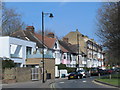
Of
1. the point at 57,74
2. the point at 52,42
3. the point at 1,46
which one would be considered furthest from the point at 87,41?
the point at 1,46

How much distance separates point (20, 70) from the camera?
3369 cm

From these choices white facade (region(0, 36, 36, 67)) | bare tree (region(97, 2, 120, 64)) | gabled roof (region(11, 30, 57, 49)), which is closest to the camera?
bare tree (region(97, 2, 120, 64))

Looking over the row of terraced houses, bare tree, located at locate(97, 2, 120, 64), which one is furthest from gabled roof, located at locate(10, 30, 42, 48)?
bare tree, located at locate(97, 2, 120, 64)

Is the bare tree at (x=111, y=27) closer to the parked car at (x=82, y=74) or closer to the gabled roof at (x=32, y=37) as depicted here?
the parked car at (x=82, y=74)

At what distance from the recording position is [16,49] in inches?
1821

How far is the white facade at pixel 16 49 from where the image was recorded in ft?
140

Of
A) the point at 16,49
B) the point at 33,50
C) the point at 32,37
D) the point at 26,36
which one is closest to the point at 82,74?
the point at 33,50

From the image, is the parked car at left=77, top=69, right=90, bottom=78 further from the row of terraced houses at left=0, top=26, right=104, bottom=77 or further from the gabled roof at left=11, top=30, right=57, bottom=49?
the gabled roof at left=11, top=30, right=57, bottom=49

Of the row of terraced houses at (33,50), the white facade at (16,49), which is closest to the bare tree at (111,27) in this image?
the row of terraced houses at (33,50)

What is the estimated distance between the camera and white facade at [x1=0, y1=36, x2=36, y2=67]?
4269 cm

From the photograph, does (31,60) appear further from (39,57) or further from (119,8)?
(119,8)

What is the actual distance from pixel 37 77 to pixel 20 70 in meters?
4.91

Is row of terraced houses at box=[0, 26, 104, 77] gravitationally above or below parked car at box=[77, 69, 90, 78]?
above

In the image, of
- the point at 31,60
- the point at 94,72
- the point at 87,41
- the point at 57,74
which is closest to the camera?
the point at 31,60
